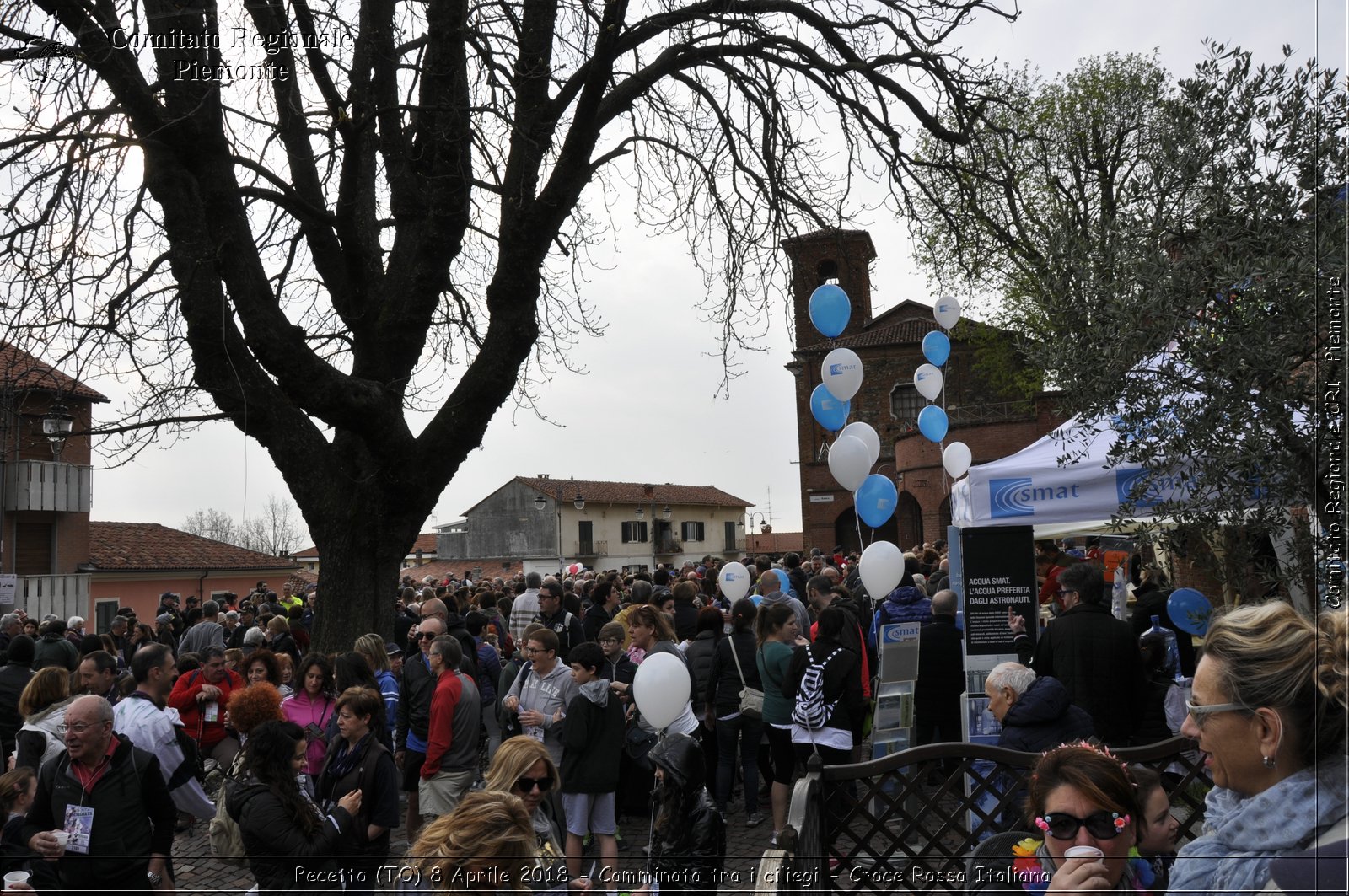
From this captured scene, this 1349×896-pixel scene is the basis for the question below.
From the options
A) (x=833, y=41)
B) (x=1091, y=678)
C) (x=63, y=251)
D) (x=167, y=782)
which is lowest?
(x=167, y=782)

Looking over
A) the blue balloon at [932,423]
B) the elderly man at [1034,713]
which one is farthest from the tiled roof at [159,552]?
the elderly man at [1034,713]

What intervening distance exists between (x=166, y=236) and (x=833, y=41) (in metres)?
5.79

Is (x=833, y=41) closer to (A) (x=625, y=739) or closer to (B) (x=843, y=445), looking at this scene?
(B) (x=843, y=445)

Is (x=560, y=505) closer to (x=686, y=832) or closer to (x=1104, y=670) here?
(x=1104, y=670)

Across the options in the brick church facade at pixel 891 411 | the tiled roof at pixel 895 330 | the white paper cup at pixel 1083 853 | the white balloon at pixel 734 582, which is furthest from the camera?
the tiled roof at pixel 895 330

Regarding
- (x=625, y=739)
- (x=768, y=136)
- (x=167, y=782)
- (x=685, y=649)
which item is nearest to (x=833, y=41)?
(x=768, y=136)

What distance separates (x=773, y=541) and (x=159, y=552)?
48318 millimetres

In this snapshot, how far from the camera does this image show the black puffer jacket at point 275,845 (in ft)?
14.1

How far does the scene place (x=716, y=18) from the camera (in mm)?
8203

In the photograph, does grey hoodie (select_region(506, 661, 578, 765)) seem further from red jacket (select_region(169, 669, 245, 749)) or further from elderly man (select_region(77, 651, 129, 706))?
elderly man (select_region(77, 651, 129, 706))

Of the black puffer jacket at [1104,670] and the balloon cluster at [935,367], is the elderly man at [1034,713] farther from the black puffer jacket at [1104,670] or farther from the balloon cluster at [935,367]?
the balloon cluster at [935,367]

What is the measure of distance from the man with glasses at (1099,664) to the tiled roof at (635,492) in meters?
55.7

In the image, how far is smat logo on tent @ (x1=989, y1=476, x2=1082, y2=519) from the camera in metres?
8.00

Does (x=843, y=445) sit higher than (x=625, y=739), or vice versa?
(x=843, y=445)
